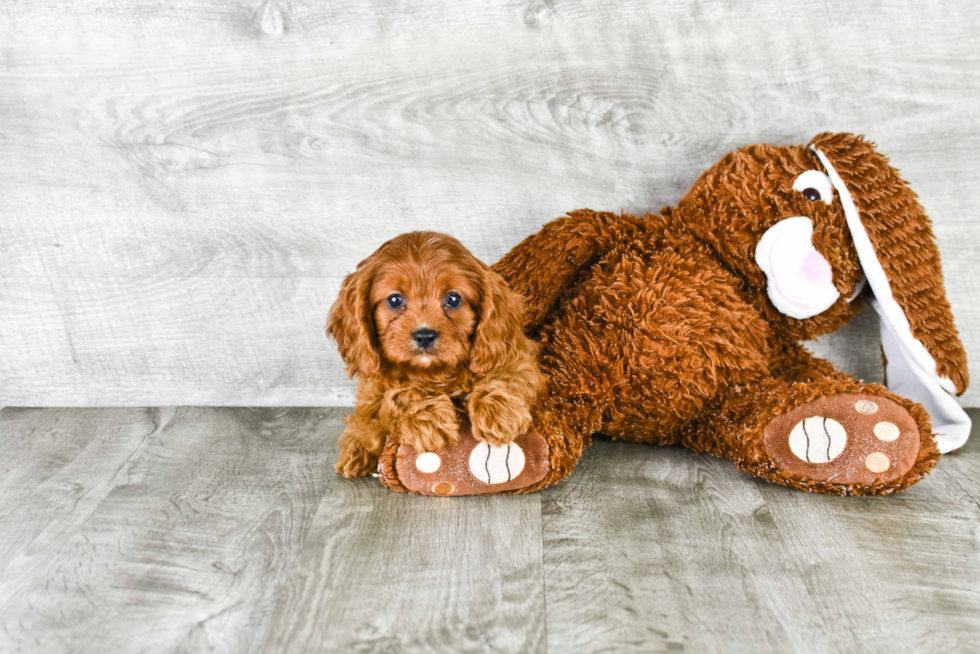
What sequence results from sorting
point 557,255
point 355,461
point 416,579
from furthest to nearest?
point 557,255
point 355,461
point 416,579

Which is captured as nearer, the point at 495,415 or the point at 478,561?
the point at 478,561

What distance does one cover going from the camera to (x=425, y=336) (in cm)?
131

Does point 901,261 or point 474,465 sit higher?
point 901,261

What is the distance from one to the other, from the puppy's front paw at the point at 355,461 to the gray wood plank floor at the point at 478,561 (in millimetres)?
40

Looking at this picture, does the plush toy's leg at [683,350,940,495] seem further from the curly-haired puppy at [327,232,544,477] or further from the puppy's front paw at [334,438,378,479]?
the puppy's front paw at [334,438,378,479]

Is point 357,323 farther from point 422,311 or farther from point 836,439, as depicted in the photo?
point 836,439

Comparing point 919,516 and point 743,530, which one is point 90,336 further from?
point 919,516

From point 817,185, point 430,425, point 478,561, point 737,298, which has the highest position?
point 817,185

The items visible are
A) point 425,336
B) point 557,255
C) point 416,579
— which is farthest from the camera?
point 557,255

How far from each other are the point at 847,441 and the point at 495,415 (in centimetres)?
67

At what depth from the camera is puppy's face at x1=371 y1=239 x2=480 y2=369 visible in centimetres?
133

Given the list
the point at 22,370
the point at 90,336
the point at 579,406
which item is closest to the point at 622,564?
the point at 579,406

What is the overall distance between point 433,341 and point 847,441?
31.8 inches

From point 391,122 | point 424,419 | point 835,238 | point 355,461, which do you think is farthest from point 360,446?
point 835,238
